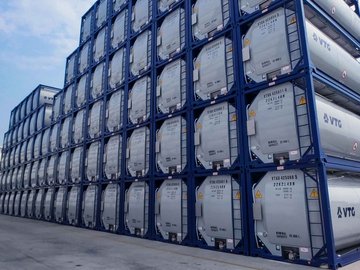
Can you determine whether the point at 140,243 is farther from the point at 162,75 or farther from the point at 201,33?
the point at 201,33

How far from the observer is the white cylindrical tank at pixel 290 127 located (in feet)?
21.4

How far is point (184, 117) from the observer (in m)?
9.48

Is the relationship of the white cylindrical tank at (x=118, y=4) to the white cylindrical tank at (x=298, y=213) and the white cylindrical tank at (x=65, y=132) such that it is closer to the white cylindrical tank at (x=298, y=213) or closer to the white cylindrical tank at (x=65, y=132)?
the white cylindrical tank at (x=65, y=132)

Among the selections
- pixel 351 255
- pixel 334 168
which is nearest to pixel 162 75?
pixel 334 168

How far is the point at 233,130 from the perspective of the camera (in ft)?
25.9

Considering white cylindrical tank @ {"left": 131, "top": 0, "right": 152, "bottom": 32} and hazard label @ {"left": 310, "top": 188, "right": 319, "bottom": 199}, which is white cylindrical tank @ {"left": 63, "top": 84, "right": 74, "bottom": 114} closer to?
white cylindrical tank @ {"left": 131, "top": 0, "right": 152, "bottom": 32}

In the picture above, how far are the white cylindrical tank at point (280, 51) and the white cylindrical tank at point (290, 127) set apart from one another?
1.69 ft

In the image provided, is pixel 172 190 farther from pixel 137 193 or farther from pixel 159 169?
pixel 137 193

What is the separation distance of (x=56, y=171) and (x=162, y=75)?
10195 millimetres

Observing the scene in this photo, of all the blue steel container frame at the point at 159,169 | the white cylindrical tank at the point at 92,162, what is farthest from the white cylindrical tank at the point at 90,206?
the blue steel container frame at the point at 159,169

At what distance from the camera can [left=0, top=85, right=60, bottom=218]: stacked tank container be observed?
20406mm

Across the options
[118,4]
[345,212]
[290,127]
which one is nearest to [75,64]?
[118,4]

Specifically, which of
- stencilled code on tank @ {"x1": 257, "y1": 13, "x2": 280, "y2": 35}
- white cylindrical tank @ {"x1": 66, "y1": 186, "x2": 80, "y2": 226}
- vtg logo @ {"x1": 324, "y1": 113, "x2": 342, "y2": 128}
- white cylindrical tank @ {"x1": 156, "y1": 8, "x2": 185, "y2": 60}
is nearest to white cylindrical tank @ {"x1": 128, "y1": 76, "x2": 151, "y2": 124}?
white cylindrical tank @ {"x1": 156, "y1": 8, "x2": 185, "y2": 60}

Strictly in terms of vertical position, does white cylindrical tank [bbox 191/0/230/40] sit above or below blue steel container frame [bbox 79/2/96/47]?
below
